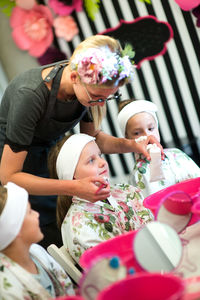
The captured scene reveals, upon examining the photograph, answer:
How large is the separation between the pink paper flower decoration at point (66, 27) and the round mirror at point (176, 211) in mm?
2891

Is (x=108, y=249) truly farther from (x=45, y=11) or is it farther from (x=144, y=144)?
(x=45, y=11)

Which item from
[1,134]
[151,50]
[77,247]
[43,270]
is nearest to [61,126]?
[1,134]

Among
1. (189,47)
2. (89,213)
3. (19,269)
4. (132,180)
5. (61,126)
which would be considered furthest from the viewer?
(189,47)

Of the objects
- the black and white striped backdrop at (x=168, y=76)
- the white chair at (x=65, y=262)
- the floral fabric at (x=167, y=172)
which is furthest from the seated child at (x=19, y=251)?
the black and white striped backdrop at (x=168, y=76)

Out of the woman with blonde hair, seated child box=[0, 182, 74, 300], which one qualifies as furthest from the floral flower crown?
seated child box=[0, 182, 74, 300]

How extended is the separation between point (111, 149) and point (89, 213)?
647mm

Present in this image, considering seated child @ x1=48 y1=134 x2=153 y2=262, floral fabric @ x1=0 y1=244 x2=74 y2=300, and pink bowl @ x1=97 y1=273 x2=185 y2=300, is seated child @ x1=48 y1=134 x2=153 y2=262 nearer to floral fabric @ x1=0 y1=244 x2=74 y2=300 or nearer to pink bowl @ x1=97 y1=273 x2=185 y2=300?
floral fabric @ x1=0 y1=244 x2=74 y2=300

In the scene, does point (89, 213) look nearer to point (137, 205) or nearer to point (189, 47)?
point (137, 205)

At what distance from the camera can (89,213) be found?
1.99m

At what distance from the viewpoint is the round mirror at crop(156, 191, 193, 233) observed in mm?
1348

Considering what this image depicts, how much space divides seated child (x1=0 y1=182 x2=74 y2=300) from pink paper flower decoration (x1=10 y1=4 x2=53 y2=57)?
2637 millimetres

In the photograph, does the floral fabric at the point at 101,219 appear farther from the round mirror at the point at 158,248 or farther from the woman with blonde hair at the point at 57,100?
the round mirror at the point at 158,248

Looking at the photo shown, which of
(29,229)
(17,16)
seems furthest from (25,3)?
(29,229)

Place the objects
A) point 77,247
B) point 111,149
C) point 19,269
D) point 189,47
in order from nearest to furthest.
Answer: point 19,269, point 77,247, point 111,149, point 189,47
